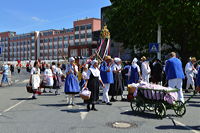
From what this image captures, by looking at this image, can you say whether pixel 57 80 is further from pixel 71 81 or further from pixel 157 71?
pixel 157 71

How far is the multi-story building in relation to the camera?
105 m

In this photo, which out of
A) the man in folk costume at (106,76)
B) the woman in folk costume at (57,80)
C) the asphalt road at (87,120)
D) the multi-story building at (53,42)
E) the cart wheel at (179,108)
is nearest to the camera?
the asphalt road at (87,120)

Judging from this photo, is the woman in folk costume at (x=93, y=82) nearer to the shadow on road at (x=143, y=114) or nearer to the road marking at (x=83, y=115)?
the road marking at (x=83, y=115)

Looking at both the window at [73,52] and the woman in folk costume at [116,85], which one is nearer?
the woman in folk costume at [116,85]

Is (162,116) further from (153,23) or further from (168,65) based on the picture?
(153,23)

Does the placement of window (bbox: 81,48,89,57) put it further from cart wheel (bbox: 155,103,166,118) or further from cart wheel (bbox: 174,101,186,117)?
cart wheel (bbox: 155,103,166,118)

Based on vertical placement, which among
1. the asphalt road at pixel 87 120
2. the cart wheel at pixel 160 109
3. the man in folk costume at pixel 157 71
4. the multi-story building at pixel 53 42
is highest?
the multi-story building at pixel 53 42

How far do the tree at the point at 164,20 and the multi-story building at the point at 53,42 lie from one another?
7063 cm

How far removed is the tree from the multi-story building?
70.6m

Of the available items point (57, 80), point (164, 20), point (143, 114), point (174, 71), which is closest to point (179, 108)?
point (143, 114)

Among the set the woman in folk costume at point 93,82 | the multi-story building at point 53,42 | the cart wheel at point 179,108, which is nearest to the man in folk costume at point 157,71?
the woman in folk costume at point 93,82

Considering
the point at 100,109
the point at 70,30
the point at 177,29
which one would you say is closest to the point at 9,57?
the point at 70,30

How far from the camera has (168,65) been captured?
951 cm

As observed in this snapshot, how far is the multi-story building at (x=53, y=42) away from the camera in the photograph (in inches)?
4122
